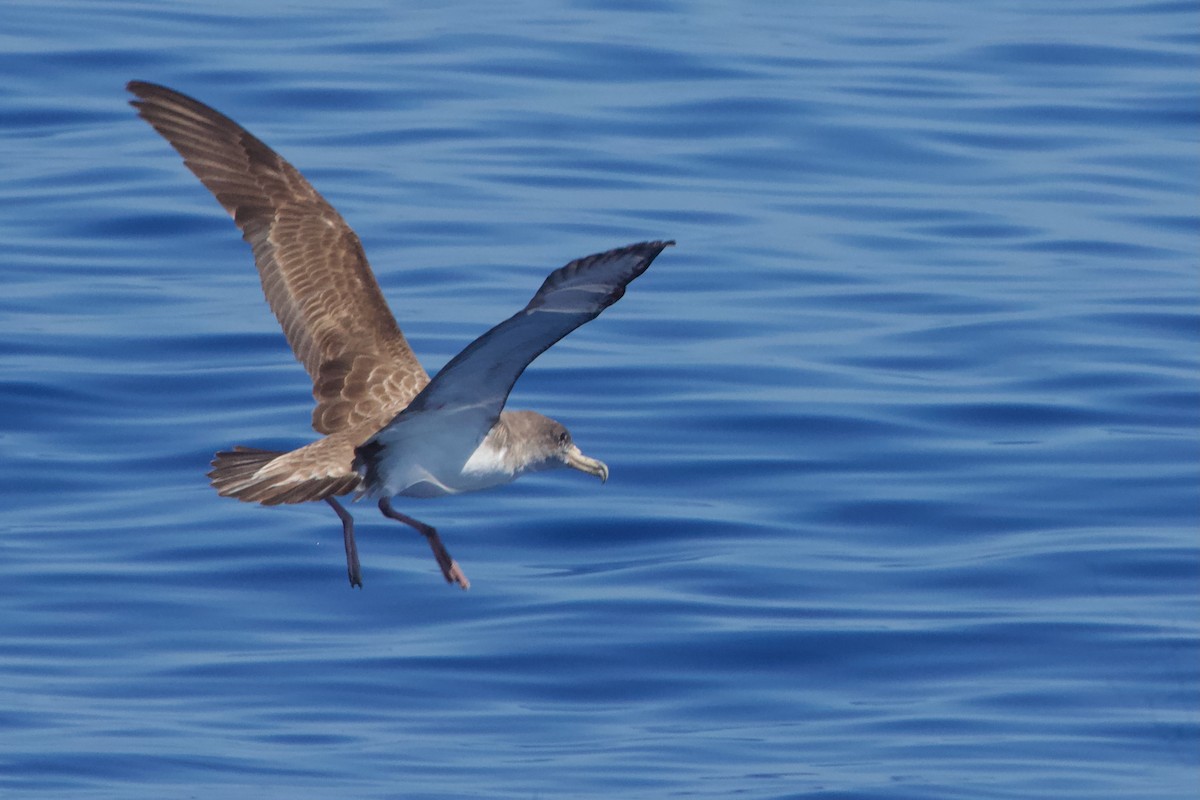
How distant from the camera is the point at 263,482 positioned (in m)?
8.25

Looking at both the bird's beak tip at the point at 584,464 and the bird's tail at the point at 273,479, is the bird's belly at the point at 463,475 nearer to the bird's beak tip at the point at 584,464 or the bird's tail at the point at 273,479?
the bird's tail at the point at 273,479

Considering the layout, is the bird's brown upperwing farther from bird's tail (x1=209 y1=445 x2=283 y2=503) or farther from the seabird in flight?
bird's tail (x1=209 y1=445 x2=283 y2=503)

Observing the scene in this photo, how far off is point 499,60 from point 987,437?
367 inches

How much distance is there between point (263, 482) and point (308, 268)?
1.89 m

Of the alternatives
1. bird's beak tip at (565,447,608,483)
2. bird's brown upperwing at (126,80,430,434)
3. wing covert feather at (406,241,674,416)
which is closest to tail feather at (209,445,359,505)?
wing covert feather at (406,241,674,416)

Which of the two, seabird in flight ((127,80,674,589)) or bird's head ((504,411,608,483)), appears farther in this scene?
bird's head ((504,411,608,483))

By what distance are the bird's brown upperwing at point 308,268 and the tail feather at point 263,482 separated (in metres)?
0.69

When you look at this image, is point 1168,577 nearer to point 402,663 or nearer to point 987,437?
point 987,437

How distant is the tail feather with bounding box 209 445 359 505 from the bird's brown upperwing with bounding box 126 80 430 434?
692 millimetres

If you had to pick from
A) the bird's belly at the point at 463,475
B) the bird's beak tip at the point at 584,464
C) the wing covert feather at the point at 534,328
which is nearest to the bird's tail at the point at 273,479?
the bird's belly at the point at 463,475

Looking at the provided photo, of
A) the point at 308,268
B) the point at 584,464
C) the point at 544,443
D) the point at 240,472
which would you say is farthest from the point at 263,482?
the point at 308,268

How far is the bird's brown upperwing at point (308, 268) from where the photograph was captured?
30.7 feet

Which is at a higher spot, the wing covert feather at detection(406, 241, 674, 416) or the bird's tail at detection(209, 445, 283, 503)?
the wing covert feather at detection(406, 241, 674, 416)

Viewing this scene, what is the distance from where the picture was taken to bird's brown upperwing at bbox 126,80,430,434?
9.37 m
